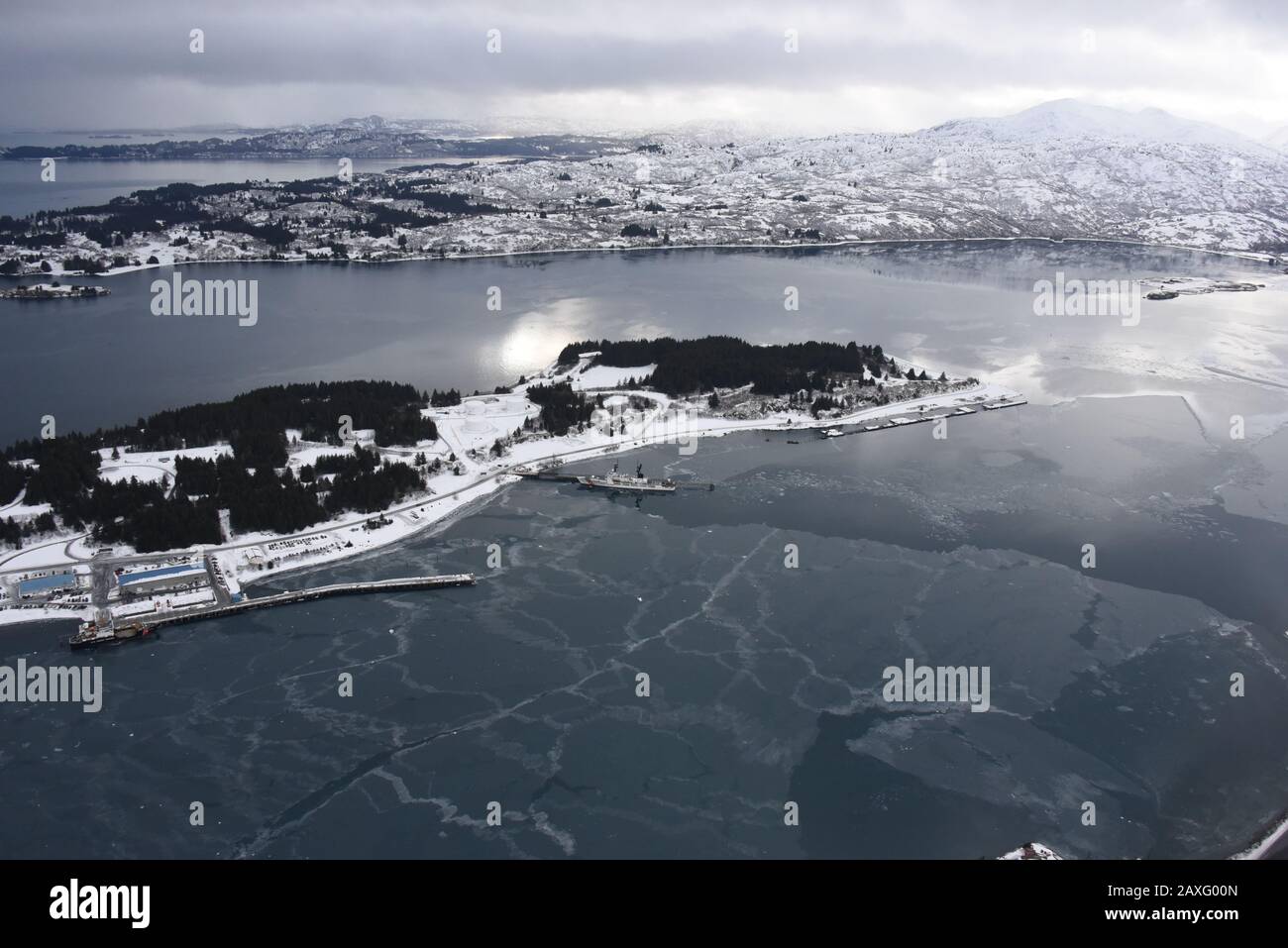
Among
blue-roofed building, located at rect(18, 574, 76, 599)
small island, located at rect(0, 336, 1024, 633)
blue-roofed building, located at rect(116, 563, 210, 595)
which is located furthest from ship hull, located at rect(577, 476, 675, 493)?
blue-roofed building, located at rect(18, 574, 76, 599)

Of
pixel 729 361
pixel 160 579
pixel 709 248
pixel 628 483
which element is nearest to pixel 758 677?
pixel 628 483

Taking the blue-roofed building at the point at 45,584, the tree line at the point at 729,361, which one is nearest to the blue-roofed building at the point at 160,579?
the blue-roofed building at the point at 45,584

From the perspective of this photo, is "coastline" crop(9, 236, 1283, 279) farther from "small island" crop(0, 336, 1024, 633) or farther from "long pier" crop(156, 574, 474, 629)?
"long pier" crop(156, 574, 474, 629)

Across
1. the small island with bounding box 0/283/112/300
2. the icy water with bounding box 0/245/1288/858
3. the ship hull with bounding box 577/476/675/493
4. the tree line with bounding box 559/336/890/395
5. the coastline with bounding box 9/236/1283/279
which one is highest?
the coastline with bounding box 9/236/1283/279

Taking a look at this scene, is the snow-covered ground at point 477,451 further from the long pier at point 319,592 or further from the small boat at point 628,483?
the small boat at point 628,483
